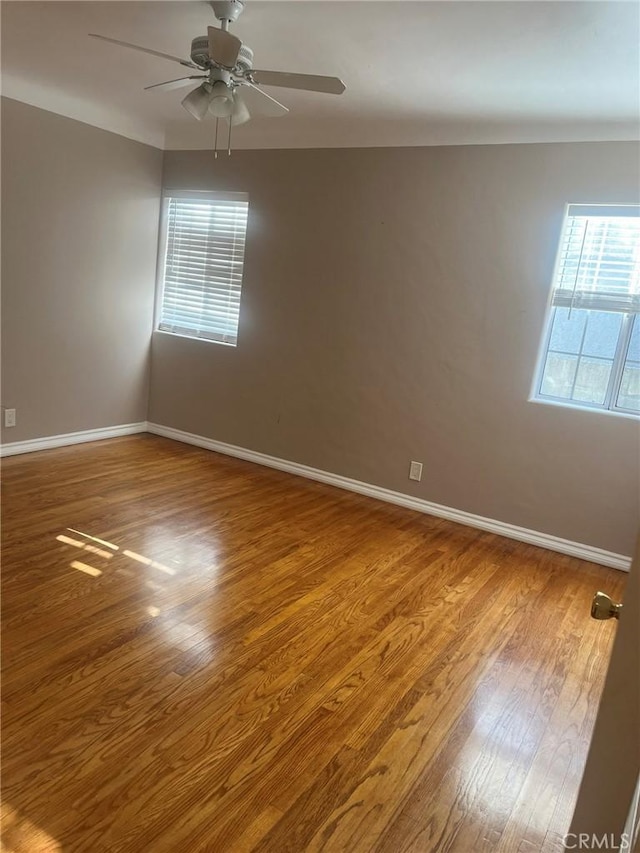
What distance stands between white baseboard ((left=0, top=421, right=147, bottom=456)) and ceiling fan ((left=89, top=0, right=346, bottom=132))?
2.79m

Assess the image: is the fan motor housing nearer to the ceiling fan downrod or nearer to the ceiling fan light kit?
A: the ceiling fan light kit

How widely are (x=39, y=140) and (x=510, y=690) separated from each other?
14.4ft

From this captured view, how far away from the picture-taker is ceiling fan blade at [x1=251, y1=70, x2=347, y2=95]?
8.23ft

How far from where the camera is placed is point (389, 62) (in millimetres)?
2932

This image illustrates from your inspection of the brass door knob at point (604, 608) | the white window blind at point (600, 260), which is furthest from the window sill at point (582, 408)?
the brass door knob at point (604, 608)

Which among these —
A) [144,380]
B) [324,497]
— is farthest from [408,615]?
[144,380]

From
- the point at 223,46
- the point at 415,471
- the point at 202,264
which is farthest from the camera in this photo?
the point at 202,264

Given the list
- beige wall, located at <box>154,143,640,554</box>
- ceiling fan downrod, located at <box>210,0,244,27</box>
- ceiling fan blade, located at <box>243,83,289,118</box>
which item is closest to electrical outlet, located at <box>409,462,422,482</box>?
beige wall, located at <box>154,143,640,554</box>

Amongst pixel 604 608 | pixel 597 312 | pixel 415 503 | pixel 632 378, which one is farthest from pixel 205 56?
pixel 415 503

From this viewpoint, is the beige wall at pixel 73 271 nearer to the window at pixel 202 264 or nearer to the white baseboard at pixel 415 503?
the window at pixel 202 264

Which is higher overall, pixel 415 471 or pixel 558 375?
pixel 558 375

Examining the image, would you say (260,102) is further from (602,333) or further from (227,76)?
(602,333)

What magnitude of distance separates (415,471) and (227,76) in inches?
105

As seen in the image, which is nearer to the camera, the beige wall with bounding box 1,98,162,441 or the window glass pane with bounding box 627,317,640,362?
the window glass pane with bounding box 627,317,640,362
